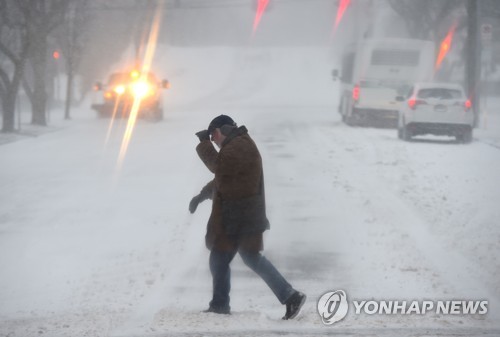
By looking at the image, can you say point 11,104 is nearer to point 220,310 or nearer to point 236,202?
point 220,310

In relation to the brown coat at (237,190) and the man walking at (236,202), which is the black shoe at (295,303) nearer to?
the man walking at (236,202)

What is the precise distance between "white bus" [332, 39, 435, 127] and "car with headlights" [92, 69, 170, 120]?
676 centimetres

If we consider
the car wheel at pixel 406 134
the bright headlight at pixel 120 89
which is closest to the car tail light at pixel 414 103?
the car wheel at pixel 406 134

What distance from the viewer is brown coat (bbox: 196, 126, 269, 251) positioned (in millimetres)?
7004

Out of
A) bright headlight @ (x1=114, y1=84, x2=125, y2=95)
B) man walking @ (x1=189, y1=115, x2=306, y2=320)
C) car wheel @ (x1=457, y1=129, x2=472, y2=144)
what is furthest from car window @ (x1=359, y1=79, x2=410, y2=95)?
man walking @ (x1=189, y1=115, x2=306, y2=320)

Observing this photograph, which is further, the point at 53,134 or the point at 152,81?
the point at 152,81

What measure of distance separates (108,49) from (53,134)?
41.3m

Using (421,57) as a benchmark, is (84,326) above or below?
below

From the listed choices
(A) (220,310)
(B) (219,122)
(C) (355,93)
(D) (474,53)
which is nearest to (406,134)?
(C) (355,93)

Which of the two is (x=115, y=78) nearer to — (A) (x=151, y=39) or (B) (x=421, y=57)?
(B) (x=421, y=57)

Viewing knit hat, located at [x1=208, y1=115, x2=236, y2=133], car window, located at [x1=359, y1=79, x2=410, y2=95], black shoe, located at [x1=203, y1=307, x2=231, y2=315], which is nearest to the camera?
knit hat, located at [x1=208, y1=115, x2=236, y2=133]

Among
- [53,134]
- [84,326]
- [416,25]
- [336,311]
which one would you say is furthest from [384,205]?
[416,25]

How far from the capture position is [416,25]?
51.6 meters

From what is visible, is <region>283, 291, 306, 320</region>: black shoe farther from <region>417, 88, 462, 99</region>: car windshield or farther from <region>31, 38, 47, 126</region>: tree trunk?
<region>31, 38, 47, 126</region>: tree trunk
